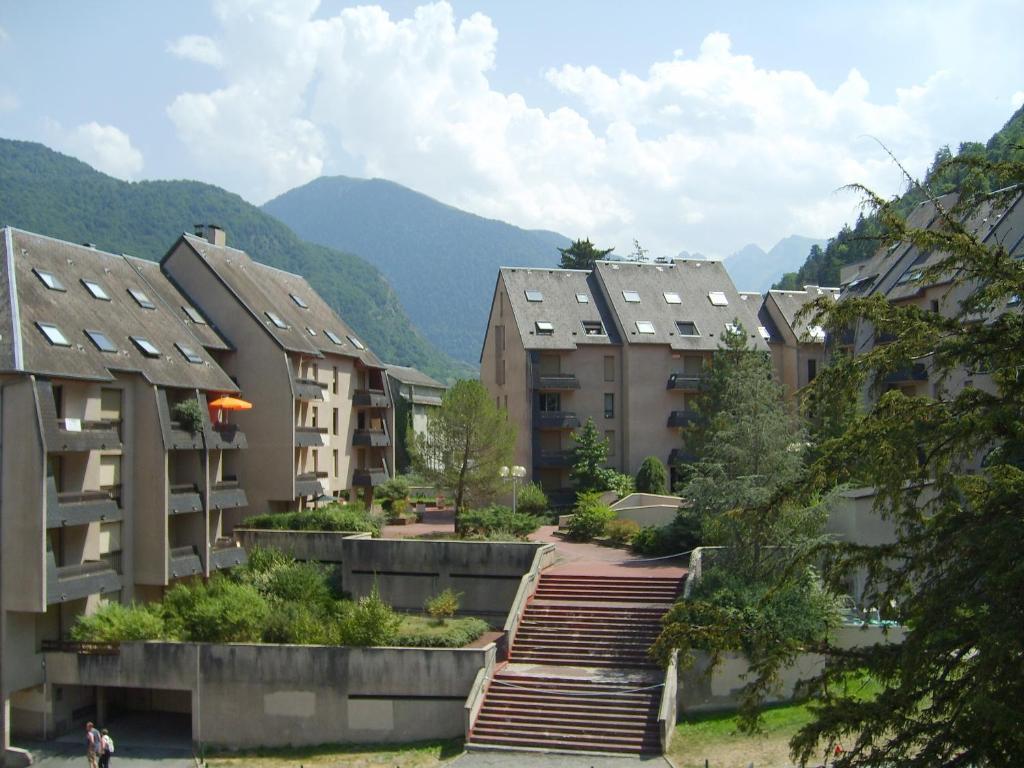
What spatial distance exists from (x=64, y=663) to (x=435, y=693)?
11853 millimetres

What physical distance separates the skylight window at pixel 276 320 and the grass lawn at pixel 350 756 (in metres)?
20.8

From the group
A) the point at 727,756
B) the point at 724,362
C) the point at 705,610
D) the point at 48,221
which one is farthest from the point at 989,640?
the point at 48,221

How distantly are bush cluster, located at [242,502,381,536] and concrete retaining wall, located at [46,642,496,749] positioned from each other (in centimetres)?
1075

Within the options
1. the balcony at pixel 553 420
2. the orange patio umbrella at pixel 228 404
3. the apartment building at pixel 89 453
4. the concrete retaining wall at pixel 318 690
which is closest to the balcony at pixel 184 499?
the apartment building at pixel 89 453

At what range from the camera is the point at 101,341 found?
34.7 meters

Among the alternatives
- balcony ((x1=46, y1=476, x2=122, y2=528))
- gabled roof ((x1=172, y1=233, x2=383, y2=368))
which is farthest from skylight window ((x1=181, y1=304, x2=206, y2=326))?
balcony ((x1=46, y1=476, x2=122, y2=528))

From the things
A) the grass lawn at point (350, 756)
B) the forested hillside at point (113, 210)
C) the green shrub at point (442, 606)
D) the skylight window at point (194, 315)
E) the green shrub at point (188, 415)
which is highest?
the forested hillside at point (113, 210)

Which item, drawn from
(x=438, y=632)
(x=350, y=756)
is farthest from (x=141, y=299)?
(x=350, y=756)

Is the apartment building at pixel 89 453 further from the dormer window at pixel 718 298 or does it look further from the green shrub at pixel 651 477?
the dormer window at pixel 718 298

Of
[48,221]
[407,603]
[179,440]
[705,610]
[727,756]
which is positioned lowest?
[727,756]

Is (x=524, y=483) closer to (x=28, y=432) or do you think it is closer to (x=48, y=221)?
(x=28, y=432)

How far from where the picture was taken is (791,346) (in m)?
59.2

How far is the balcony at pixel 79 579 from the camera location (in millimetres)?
30219

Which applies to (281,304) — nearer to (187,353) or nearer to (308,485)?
(308,485)
